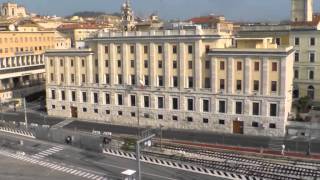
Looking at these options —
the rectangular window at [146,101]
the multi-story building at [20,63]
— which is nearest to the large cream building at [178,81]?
the rectangular window at [146,101]

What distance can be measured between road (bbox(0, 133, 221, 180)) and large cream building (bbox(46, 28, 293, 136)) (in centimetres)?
1756

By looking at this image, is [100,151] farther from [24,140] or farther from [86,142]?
[24,140]

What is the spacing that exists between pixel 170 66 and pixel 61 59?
27107 millimetres

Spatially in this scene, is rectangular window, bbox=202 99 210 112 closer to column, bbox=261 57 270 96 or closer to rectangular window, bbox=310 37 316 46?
column, bbox=261 57 270 96

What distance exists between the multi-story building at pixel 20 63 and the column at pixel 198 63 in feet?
205

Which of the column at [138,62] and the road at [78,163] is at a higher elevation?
the column at [138,62]

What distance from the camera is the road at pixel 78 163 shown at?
5725 cm

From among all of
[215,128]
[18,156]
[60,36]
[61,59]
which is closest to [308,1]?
[215,128]

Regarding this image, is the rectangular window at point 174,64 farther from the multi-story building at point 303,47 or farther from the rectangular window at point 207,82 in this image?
the multi-story building at point 303,47

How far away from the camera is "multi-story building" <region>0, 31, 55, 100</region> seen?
12044cm

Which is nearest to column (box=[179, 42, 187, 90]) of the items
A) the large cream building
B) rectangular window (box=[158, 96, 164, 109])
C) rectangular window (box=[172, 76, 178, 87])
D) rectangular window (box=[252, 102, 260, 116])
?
the large cream building

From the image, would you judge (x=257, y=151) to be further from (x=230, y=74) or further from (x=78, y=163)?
(x=78, y=163)

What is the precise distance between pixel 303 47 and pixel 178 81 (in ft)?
97.8

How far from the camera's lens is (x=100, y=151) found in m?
69.4
